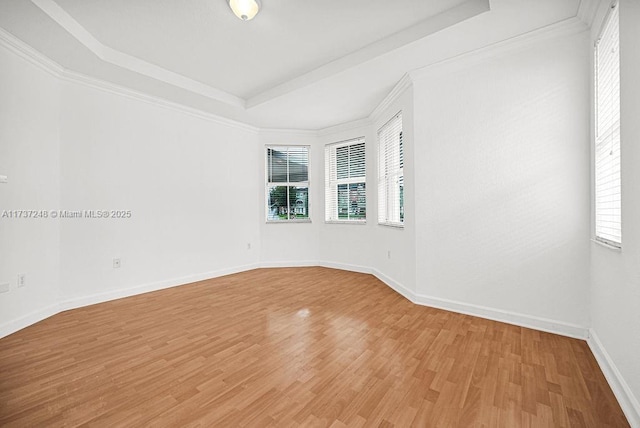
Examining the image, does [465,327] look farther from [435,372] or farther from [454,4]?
[454,4]

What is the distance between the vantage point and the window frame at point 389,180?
12.9 ft

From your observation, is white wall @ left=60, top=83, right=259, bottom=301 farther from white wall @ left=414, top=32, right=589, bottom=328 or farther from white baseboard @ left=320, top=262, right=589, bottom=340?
white wall @ left=414, top=32, right=589, bottom=328

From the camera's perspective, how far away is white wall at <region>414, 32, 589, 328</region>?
7.94 ft

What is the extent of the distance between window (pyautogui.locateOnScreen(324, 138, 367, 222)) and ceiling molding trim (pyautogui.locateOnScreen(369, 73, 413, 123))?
23.3 inches

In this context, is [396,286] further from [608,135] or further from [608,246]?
[608,135]

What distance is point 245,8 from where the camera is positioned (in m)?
2.36

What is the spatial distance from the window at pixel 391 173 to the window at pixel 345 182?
478 millimetres

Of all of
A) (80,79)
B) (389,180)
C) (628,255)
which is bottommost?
(628,255)

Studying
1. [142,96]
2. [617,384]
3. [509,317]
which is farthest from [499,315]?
[142,96]

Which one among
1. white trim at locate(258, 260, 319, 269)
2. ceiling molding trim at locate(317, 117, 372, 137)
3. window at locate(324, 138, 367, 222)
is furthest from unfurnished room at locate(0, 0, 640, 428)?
white trim at locate(258, 260, 319, 269)

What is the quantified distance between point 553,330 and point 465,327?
73 cm

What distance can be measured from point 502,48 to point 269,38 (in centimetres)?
235

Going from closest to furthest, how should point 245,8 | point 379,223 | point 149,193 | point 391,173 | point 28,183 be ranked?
point 245,8 < point 28,183 < point 149,193 < point 391,173 < point 379,223

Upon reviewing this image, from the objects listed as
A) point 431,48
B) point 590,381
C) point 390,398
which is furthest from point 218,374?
point 431,48
